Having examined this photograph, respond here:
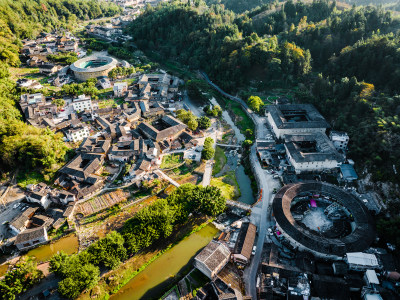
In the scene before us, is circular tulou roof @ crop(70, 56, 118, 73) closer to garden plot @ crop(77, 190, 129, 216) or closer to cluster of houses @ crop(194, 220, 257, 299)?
garden plot @ crop(77, 190, 129, 216)

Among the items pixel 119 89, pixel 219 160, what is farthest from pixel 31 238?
pixel 119 89

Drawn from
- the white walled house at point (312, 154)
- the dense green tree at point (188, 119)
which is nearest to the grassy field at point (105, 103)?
the dense green tree at point (188, 119)

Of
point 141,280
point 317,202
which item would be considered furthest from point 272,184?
point 141,280

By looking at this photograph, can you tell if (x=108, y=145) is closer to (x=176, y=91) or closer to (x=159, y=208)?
(x=159, y=208)

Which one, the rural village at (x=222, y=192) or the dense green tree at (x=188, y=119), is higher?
the dense green tree at (x=188, y=119)

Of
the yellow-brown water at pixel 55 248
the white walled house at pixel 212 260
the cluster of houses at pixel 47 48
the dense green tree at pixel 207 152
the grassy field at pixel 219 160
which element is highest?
the cluster of houses at pixel 47 48

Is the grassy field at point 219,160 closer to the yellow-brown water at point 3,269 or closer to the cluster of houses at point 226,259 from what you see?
the cluster of houses at point 226,259

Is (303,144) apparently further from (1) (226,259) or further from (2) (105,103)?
(2) (105,103)
